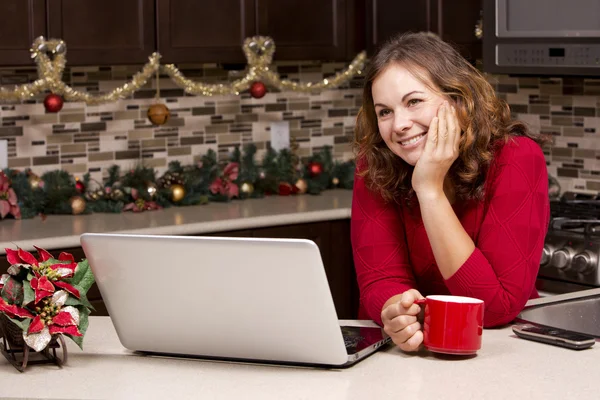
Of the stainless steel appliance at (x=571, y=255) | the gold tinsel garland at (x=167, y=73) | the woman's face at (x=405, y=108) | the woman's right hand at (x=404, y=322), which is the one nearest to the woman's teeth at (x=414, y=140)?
the woman's face at (x=405, y=108)

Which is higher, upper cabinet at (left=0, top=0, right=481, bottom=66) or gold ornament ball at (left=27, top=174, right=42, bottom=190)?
upper cabinet at (left=0, top=0, right=481, bottom=66)

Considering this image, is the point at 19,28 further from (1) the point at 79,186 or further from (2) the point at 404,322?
(2) the point at 404,322

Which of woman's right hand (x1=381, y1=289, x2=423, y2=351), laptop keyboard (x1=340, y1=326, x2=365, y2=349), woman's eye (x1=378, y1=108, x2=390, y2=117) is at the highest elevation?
woman's eye (x1=378, y1=108, x2=390, y2=117)

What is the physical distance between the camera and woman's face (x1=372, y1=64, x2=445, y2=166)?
6.78 ft

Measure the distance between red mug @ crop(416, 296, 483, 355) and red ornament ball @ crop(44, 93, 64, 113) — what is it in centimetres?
223

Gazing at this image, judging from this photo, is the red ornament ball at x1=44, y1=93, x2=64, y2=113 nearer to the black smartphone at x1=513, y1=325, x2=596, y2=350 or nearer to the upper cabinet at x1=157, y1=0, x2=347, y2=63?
the upper cabinet at x1=157, y1=0, x2=347, y2=63

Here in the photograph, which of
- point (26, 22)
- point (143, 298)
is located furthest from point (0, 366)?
point (26, 22)

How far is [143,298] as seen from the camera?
181cm

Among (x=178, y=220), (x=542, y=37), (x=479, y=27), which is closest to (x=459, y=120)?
(x=542, y=37)

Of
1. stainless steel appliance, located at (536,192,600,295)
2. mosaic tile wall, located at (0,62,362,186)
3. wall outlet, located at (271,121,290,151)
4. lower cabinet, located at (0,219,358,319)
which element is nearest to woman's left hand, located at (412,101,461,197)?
stainless steel appliance, located at (536,192,600,295)

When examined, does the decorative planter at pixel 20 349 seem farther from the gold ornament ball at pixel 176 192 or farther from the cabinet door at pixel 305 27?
the cabinet door at pixel 305 27

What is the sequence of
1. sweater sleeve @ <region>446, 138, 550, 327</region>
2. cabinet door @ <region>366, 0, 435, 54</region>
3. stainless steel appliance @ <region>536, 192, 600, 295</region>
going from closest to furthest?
sweater sleeve @ <region>446, 138, 550, 327</region>, stainless steel appliance @ <region>536, 192, 600, 295</region>, cabinet door @ <region>366, 0, 435, 54</region>

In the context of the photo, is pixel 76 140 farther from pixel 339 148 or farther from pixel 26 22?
pixel 339 148

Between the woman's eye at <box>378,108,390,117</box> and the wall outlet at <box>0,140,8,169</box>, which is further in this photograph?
the wall outlet at <box>0,140,8,169</box>
